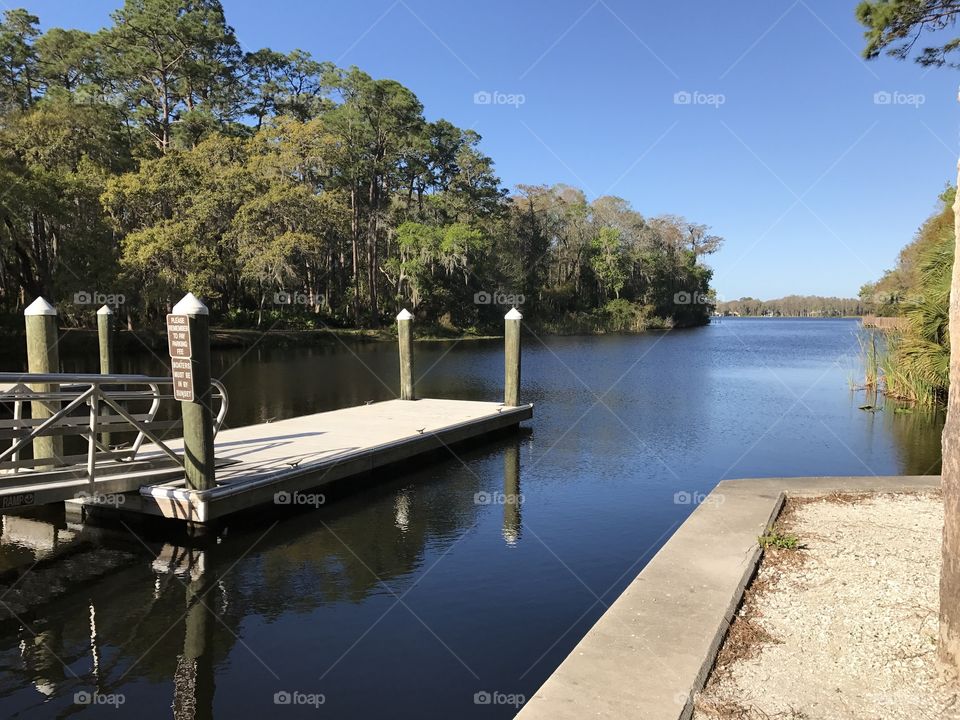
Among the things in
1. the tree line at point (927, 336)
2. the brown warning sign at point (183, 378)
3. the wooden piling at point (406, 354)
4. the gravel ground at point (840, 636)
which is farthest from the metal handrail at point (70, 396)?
the tree line at point (927, 336)

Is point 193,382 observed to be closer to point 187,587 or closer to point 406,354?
point 187,587

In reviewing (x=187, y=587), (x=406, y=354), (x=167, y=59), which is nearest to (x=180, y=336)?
(x=187, y=587)

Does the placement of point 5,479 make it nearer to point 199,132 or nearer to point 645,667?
point 645,667

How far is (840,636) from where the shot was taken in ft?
14.2

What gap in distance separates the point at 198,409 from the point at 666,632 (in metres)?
5.49

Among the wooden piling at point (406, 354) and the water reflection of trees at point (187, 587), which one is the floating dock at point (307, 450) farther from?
the wooden piling at point (406, 354)

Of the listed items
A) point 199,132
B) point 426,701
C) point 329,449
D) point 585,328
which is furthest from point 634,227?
point 426,701

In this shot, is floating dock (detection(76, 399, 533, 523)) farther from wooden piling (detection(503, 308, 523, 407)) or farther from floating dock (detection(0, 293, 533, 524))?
wooden piling (detection(503, 308, 523, 407))

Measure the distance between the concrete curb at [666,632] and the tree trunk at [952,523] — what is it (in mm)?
1213

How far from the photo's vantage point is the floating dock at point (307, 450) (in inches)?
303

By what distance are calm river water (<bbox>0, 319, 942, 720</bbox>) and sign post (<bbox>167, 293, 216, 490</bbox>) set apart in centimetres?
94

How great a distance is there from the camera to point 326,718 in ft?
15.1

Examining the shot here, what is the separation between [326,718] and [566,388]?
17.3 m

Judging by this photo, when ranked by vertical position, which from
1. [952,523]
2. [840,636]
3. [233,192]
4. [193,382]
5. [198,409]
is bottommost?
[840,636]
